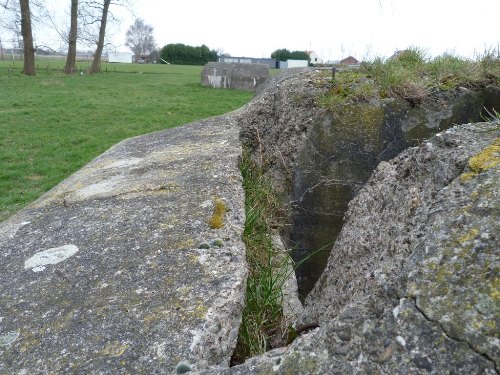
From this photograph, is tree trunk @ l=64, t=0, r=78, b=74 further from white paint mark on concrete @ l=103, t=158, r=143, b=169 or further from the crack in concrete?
the crack in concrete

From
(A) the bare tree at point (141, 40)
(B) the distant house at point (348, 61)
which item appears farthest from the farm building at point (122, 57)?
(B) the distant house at point (348, 61)

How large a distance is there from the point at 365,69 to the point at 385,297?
2.86 meters

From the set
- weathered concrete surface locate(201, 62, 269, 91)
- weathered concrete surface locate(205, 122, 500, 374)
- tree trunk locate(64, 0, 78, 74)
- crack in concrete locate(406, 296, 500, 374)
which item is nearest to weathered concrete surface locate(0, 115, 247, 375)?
weathered concrete surface locate(205, 122, 500, 374)

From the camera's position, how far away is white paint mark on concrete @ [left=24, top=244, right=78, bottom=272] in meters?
1.95

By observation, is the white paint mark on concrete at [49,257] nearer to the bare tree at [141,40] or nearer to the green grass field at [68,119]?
A: the green grass field at [68,119]

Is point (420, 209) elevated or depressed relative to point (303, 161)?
elevated

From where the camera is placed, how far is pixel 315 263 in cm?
303

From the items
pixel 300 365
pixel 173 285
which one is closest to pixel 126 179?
pixel 173 285

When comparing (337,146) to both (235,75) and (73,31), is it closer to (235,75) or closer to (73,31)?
(235,75)

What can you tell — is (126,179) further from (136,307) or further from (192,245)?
(136,307)

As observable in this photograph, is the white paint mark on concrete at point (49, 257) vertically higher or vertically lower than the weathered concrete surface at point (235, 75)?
lower

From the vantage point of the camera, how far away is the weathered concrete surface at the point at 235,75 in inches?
773

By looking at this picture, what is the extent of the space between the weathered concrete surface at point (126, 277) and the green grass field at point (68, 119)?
12.1ft

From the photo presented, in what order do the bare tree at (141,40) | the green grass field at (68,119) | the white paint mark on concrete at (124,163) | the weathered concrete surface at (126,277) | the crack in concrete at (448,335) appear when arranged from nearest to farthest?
the crack in concrete at (448,335)
the weathered concrete surface at (126,277)
the white paint mark on concrete at (124,163)
the green grass field at (68,119)
the bare tree at (141,40)
